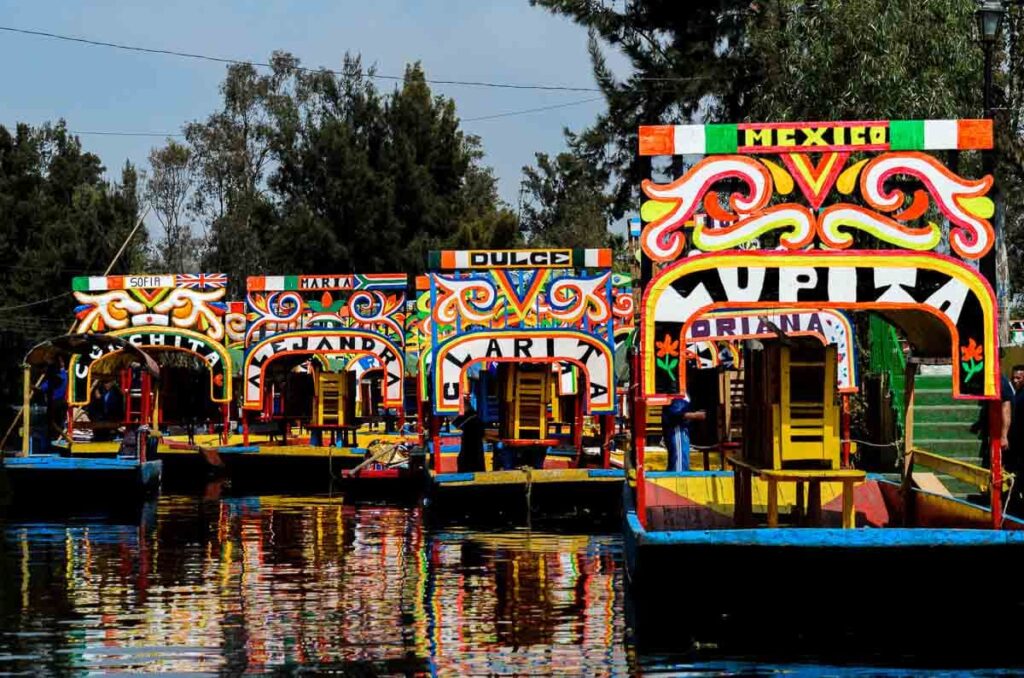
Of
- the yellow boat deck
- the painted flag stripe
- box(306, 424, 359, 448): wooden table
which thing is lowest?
the yellow boat deck

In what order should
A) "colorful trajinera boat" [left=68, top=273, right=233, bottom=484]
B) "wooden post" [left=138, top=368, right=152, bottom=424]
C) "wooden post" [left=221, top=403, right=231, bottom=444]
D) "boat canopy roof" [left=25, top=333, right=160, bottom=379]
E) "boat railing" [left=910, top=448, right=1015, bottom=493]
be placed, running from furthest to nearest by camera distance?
"wooden post" [left=221, top=403, right=231, bottom=444] → "colorful trajinera boat" [left=68, top=273, right=233, bottom=484] → "wooden post" [left=138, top=368, right=152, bottom=424] → "boat canopy roof" [left=25, top=333, right=160, bottom=379] → "boat railing" [left=910, top=448, right=1015, bottom=493]

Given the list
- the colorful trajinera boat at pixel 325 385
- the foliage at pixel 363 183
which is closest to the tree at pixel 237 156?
the foliage at pixel 363 183

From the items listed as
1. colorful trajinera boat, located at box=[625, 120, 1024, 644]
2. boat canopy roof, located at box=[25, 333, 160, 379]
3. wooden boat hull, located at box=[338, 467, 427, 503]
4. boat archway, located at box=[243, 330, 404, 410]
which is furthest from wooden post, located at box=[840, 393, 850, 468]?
boat archway, located at box=[243, 330, 404, 410]

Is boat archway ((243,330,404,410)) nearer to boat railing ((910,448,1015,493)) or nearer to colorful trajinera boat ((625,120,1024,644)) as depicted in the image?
boat railing ((910,448,1015,493))

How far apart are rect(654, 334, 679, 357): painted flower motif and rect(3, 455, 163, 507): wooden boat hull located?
14592 millimetres

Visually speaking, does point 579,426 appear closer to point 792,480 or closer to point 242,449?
point 242,449

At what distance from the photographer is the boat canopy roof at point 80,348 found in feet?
95.6

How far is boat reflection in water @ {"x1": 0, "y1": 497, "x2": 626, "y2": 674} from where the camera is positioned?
12945mm

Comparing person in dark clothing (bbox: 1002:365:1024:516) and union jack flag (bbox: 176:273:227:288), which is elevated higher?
union jack flag (bbox: 176:273:227:288)

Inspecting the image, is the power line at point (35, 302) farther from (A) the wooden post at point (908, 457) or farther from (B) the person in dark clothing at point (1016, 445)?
(A) the wooden post at point (908, 457)

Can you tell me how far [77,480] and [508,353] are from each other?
6.58 m

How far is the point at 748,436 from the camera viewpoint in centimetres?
1564

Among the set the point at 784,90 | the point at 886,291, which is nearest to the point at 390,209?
the point at 784,90

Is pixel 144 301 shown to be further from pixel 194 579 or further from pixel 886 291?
pixel 886 291
